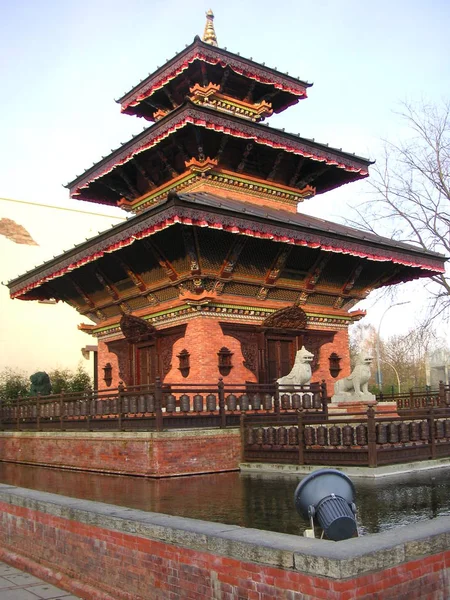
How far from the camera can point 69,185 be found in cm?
2419

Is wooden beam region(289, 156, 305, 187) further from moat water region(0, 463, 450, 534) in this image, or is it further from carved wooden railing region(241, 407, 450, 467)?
moat water region(0, 463, 450, 534)

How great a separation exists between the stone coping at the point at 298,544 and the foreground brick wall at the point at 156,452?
18.6ft

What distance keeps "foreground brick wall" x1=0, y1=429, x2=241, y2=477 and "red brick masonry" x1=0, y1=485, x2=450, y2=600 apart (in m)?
4.36

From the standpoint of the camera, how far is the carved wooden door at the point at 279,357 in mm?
19266

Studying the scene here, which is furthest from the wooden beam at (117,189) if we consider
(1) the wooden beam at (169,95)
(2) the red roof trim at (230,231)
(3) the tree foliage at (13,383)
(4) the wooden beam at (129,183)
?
(3) the tree foliage at (13,383)

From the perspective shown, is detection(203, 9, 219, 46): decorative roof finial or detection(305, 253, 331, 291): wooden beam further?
detection(203, 9, 219, 46): decorative roof finial

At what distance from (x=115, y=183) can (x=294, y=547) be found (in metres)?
19.3

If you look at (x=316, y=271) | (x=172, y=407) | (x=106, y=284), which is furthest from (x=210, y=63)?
(x=172, y=407)

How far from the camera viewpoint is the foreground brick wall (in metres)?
13.4

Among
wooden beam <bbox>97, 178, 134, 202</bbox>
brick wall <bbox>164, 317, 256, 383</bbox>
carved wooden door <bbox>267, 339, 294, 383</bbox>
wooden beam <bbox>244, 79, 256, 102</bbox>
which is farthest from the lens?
wooden beam <bbox>97, 178, 134, 202</bbox>

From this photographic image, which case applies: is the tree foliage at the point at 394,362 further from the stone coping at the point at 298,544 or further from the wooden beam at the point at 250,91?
the stone coping at the point at 298,544

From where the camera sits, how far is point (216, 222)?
51.9 feet

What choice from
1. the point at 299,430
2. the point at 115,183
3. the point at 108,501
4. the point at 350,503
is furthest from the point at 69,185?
the point at 350,503

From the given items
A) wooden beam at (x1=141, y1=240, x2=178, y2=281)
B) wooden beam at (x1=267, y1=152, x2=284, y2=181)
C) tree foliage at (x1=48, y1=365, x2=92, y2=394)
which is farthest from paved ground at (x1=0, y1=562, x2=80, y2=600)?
tree foliage at (x1=48, y1=365, x2=92, y2=394)
